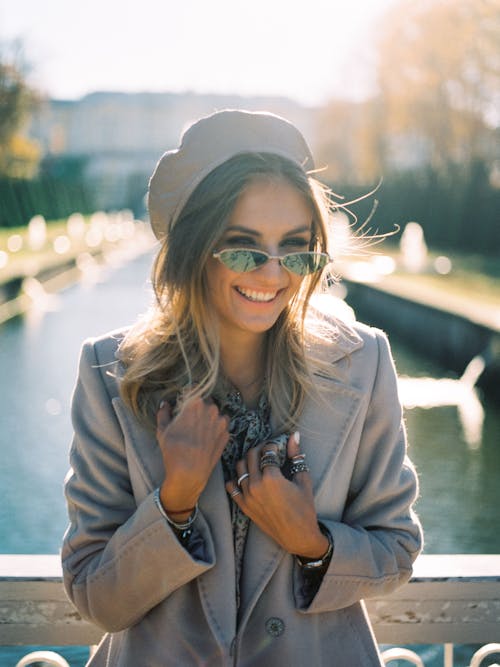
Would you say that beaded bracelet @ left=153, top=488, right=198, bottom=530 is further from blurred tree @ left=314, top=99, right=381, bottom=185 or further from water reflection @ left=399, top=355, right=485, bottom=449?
blurred tree @ left=314, top=99, right=381, bottom=185

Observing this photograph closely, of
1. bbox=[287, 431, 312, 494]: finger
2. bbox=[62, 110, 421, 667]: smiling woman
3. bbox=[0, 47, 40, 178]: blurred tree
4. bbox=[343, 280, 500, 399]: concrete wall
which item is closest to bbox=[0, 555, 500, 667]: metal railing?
bbox=[62, 110, 421, 667]: smiling woman

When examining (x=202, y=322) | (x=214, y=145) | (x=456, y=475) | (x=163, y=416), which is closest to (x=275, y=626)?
(x=163, y=416)

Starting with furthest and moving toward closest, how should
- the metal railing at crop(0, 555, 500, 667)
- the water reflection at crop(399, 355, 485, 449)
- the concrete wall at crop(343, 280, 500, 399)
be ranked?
the concrete wall at crop(343, 280, 500, 399) < the water reflection at crop(399, 355, 485, 449) < the metal railing at crop(0, 555, 500, 667)

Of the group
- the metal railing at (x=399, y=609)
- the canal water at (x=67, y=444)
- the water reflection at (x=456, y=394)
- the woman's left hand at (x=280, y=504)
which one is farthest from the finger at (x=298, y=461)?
the water reflection at (x=456, y=394)

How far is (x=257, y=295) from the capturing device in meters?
1.60

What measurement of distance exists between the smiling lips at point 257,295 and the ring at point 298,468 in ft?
0.88

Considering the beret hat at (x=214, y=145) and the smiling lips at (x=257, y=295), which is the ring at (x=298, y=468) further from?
the beret hat at (x=214, y=145)

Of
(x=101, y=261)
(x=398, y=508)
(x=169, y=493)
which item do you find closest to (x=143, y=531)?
(x=169, y=493)

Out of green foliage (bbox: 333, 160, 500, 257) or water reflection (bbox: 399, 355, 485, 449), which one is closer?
water reflection (bbox: 399, 355, 485, 449)

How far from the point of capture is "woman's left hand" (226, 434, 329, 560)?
4.93 ft

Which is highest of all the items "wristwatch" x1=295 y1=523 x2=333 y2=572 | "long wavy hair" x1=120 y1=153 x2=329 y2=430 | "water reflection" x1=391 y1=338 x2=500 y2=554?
"long wavy hair" x1=120 y1=153 x2=329 y2=430

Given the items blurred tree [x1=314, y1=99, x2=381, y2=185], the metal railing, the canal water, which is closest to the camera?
the metal railing

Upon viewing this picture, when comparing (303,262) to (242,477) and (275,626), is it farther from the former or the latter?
(275,626)

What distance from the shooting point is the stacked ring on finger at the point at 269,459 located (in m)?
1.54
